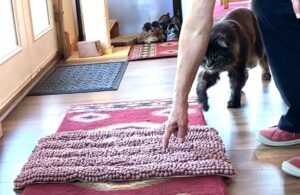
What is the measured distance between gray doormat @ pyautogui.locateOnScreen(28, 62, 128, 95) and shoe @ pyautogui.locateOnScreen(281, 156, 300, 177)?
1.39m

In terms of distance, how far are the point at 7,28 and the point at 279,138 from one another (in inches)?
72.1

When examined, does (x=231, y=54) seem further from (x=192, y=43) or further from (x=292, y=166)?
(x=192, y=43)

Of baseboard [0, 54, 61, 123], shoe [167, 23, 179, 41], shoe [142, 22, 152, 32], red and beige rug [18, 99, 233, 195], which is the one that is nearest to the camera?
red and beige rug [18, 99, 233, 195]

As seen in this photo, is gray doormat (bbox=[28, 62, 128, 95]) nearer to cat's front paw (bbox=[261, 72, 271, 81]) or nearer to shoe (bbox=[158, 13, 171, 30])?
cat's front paw (bbox=[261, 72, 271, 81])

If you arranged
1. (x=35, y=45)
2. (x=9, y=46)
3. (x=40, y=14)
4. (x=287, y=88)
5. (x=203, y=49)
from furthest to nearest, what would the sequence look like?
(x=40, y=14), (x=35, y=45), (x=9, y=46), (x=287, y=88), (x=203, y=49)

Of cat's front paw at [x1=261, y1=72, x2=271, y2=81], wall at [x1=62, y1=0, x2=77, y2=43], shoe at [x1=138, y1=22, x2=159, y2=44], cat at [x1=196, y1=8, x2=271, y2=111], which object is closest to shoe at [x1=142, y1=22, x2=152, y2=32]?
shoe at [x1=138, y1=22, x2=159, y2=44]

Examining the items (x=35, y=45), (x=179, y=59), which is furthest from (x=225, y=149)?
(x=35, y=45)

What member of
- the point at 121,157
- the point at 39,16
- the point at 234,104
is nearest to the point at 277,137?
the point at 234,104

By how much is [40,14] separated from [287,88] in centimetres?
238

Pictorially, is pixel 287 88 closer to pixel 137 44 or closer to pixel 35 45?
pixel 35 45

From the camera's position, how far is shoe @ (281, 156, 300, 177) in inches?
63.2

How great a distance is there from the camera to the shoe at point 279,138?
6.14 feet

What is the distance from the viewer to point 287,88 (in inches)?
70.2

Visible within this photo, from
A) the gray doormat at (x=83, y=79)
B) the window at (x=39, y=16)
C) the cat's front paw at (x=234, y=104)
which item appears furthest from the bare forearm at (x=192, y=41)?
the window at (x=39, y=16)
